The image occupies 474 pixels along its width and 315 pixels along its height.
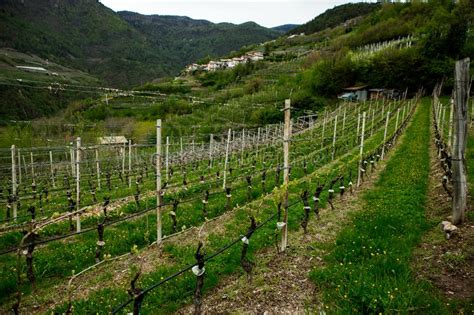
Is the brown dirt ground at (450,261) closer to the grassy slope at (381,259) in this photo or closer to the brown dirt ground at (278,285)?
the grassy slope at (381,259)

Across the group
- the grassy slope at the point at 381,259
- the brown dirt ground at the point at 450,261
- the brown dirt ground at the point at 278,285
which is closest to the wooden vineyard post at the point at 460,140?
the brown dirt ground at the point at 450,261

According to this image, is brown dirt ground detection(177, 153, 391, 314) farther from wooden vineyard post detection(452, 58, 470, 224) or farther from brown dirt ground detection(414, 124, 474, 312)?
wooden vineyard post detection(452, 58, 470, 224)

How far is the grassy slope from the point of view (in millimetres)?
5047

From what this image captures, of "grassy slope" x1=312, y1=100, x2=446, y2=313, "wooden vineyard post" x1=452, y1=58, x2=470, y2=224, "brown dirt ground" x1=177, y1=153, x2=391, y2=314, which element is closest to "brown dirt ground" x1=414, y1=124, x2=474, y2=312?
"grassy slope" x1=312, y1=100, x2=446, y2=313

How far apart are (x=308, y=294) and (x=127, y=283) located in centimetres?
386

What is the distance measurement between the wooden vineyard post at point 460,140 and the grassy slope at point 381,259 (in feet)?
3.31

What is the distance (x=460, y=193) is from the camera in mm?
7672

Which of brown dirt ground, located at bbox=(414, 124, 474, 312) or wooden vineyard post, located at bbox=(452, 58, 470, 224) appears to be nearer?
brown dirt ground, located at bbox=(414, 124, 474, 312)

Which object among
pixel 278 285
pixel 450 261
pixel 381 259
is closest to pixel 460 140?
pixel 450 261

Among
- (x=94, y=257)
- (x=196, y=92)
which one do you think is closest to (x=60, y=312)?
(x=94, y=257)

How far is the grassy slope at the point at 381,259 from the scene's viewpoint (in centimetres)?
505

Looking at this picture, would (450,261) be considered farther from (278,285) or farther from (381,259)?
(278,285)

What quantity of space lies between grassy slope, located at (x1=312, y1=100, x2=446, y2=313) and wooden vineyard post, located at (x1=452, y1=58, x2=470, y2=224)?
1.01 m

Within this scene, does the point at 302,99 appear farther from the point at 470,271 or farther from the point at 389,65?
the point at 470,271
